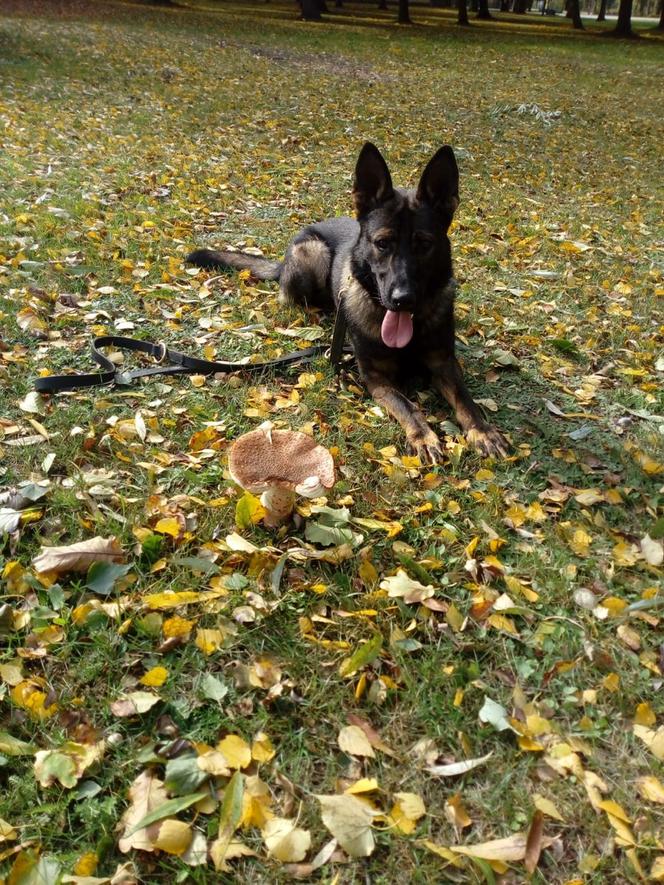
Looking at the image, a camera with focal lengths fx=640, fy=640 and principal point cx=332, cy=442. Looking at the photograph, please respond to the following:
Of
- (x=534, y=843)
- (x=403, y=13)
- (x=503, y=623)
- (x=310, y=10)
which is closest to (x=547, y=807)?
(x=534, y=843)

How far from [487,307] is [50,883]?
4539 mm

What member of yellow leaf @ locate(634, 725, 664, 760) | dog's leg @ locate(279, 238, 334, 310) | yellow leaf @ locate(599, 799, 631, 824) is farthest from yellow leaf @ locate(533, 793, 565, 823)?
dog's leg @ locate(279, 238, 334, 310)

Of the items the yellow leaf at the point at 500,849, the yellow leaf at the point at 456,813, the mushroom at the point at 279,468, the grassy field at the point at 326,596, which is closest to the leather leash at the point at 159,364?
the grassy field at the point at 326,596

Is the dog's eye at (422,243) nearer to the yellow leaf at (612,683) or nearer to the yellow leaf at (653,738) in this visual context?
the yellow leaf at (612,683)

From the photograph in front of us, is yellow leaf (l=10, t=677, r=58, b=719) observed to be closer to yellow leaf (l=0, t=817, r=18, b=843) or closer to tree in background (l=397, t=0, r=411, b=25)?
yellow leaf (l=0, t=817, r=18, b=843)

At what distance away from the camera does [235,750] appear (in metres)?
1.94

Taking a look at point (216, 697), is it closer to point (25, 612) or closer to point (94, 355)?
point (25, 612)

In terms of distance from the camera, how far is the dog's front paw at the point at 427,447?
3.27m

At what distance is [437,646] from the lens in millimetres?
2311

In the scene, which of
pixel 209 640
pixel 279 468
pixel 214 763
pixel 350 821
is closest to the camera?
pixel 350 821

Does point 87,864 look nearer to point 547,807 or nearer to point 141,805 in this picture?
point 141,805

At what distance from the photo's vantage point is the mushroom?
9.00ft

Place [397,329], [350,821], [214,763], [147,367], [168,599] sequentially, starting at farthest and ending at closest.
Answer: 1. [147,367]
2. [397,329]
3. [168,599]
4. [214,763]
5. [350,821]

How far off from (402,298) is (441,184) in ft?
2.70
